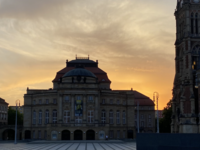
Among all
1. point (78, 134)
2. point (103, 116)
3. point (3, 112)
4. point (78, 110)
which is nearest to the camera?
point (78, 134)

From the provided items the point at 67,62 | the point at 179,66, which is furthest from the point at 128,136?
the point at 67,62

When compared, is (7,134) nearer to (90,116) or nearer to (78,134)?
(90,116)

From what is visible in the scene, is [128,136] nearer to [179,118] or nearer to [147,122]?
[179,118]

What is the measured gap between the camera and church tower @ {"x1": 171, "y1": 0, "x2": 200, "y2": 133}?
84250 mm

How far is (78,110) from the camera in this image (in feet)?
303

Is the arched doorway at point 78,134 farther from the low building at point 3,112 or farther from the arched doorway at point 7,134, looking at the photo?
the low building at point 3,112

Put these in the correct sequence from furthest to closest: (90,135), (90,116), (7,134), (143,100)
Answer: (7,134)
(143,100)
(90,116)
(90,135)

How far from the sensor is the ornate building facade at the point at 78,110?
8888 centimetres

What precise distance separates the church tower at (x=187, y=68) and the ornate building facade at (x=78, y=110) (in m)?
15.3

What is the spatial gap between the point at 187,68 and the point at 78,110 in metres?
29.1

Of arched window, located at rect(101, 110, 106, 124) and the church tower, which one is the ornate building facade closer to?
arched window, located at rect(101, 110, 106, 124)

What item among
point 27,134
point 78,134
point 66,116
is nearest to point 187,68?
point 78,134

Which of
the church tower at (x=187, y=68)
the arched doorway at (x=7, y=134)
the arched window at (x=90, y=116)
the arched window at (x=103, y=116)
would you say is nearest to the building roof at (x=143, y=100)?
the arched window at (x=103, y=116)

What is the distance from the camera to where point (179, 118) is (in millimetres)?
88188
